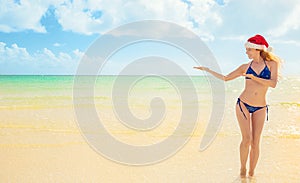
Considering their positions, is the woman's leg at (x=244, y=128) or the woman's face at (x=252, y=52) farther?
the woman's leg at (x=244, y=128)

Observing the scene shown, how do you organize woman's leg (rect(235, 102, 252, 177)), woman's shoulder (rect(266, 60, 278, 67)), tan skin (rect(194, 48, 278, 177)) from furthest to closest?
woman's leg (rect(235, 102, 252, 177)) < tan skin (rect(194, 48, 278, 177)) < woman's shoulder (rect(266, 60, 278, 67))

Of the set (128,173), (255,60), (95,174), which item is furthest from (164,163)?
(255,60)

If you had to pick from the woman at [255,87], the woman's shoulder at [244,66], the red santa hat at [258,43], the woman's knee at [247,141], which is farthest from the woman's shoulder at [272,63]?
the woman's knee at [247,141]

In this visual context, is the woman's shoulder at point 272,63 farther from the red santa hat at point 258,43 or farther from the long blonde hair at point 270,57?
the red santa hat at point 258,43

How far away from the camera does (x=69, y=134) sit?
8289 mm

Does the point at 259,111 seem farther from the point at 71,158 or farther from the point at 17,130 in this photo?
the point at 17,130

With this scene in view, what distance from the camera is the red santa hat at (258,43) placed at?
184 inches

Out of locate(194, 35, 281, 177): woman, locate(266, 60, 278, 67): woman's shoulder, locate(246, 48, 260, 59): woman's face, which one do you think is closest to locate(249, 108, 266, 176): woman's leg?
locate(194, 35, 281, 177): woman

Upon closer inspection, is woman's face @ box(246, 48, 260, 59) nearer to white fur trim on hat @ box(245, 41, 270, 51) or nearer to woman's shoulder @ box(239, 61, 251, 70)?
white fur trim on hat @ box(245, 41, 270, 51)

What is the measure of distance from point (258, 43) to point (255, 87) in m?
0.67

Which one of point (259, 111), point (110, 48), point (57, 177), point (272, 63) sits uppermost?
point (110, 48)

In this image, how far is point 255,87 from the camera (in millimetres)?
4855

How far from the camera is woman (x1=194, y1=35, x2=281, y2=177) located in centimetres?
467

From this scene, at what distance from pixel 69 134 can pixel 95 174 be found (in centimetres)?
326
